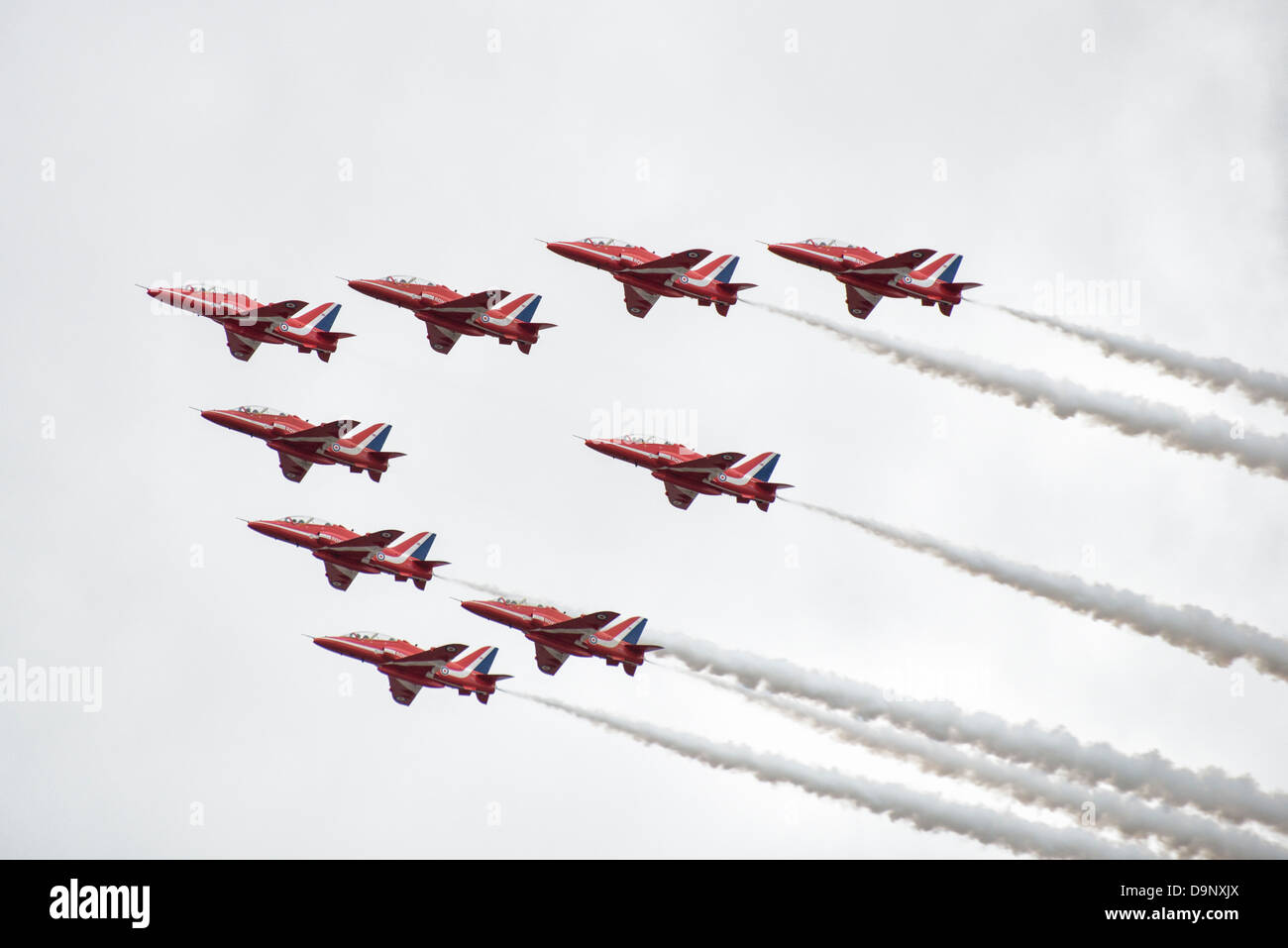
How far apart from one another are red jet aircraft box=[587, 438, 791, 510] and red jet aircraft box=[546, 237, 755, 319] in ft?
21.1

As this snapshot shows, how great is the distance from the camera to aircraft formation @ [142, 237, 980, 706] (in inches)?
4250

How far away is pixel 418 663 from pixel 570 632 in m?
8.39

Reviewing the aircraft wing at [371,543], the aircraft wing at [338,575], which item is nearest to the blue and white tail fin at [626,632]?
the aircraft wing at [371,543]

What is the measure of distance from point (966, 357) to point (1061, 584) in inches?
498

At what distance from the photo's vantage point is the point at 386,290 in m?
110

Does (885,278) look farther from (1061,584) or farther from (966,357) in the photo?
(1061,584)

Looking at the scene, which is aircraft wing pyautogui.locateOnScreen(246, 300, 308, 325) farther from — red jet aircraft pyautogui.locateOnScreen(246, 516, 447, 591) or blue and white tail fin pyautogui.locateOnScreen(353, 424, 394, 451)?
red jet aircraft pyautogui.locateOnScreen(246, 516, 447, 591)

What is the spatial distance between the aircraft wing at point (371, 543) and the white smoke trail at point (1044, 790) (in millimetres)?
15800

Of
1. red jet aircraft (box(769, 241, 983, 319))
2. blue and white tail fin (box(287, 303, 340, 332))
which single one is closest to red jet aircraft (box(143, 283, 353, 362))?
blue and white tail fin (box(287, 303, 340, 332))

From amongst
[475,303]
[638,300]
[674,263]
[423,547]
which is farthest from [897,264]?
[423,547]

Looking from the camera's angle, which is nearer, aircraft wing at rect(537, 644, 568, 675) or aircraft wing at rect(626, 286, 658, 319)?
aircraft wing at rect(626, 286, 658, 319)

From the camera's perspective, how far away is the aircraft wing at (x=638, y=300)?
10956 cm

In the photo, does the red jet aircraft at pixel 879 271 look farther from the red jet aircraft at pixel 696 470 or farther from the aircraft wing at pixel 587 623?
the aircraft wing at pixel 587 623

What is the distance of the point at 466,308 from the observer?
358 feet
